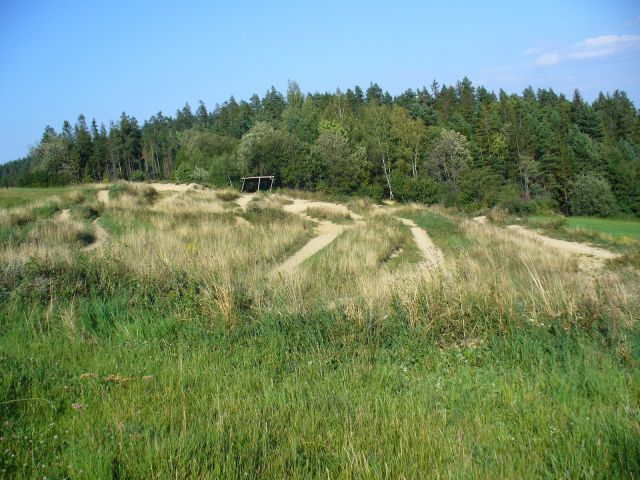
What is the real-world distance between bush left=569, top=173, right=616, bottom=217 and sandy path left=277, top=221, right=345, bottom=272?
58.4 meters

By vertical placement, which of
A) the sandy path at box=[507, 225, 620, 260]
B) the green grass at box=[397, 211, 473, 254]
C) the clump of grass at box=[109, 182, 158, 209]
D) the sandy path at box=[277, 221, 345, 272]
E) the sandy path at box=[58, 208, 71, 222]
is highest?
the clump of grass at box=[109, 182, 158, 209]

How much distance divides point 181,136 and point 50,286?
100 m

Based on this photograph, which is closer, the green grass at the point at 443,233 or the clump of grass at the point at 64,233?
the clump of grass at the point at 64,233

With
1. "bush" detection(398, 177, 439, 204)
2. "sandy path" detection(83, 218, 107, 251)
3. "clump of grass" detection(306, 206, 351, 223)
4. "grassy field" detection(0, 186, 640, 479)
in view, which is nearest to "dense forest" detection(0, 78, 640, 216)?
"bush" detection(398, 177, 439, 204)

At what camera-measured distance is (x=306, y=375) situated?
436 centimetres

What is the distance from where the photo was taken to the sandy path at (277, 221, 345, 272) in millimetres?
14680

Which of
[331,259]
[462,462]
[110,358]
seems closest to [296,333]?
[110,358]

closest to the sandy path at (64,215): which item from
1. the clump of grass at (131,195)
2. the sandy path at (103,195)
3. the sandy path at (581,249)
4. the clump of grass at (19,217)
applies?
the clump of grass at (19,217)

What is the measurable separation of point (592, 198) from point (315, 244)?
213 feet

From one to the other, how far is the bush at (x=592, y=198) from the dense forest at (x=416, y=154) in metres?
0.15

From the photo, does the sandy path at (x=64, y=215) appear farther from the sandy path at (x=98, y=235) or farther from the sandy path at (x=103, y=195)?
the sandy path at (x=103, y=195)

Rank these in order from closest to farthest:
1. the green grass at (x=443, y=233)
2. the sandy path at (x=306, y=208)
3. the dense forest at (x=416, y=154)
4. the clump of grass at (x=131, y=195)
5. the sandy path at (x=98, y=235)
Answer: the sandy path at (x=98, y=235), the green grass at (x=443, y=233), the clump of grass at (x=131, y=195), the sandy path at (x=306, y=208), the dense forest at (x=416, y=154)

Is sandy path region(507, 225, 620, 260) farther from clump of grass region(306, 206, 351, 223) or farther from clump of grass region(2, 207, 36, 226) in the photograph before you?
clump of grass region(2, 207, 36, 226)

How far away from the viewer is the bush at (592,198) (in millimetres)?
69812
